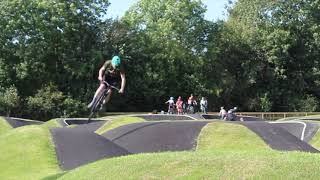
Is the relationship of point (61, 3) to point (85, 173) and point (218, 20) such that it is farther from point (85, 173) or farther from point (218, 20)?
point (85, 173)

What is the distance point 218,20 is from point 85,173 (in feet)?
186

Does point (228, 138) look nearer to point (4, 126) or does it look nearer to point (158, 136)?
point (158, 136)

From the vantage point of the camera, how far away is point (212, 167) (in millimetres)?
11031

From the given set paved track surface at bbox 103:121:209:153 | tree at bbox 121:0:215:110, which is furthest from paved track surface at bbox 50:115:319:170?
tree at bbox 121:0:215:110

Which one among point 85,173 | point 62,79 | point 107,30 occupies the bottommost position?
point 85,173

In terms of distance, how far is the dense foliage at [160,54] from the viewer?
55.7 meters

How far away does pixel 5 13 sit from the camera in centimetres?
5572

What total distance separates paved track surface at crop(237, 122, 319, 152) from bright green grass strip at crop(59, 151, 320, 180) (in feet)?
33.3

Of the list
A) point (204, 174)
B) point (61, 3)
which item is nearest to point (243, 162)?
point (204, 174)

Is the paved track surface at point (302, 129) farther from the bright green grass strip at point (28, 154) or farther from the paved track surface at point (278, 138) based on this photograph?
the bright green grass strip at point (28, 154)

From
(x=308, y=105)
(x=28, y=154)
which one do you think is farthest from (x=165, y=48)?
(x=28, y=154)

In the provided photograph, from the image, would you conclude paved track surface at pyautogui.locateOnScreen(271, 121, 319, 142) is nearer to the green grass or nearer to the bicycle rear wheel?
the green grass

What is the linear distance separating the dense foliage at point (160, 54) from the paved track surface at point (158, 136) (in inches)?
1111

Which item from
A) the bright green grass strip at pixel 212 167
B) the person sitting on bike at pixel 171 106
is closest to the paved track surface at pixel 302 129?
the bright green grass strip at pixel 212 167
